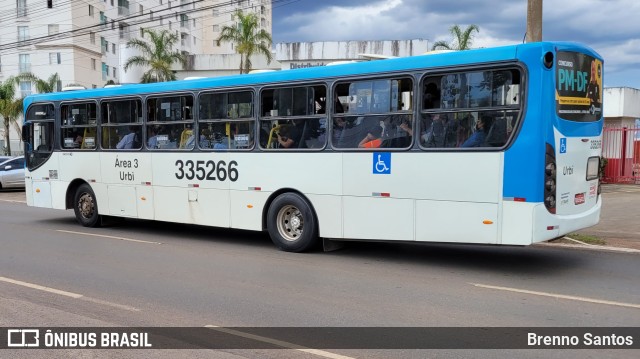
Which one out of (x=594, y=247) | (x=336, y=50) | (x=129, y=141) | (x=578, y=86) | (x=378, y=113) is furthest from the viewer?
(x=336, y=50)

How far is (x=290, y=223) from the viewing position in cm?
974

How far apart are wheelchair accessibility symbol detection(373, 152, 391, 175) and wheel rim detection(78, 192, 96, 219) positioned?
745cm

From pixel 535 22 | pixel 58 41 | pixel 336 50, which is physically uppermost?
pixel 58 41

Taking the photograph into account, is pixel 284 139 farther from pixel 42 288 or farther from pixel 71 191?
pixel 71 191

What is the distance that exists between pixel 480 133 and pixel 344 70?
2454 millimetres

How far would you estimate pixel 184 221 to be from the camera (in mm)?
11156

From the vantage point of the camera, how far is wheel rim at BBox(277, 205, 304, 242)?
961cm

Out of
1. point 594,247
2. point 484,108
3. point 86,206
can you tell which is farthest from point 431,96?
point 86,206

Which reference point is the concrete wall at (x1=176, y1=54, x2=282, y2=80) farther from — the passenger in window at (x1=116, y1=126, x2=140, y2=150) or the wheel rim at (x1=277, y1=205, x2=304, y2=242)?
the wheel rim at (x1=277, y1=205, x2=304, y2=242)

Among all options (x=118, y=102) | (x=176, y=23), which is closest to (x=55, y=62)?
(x=176, y=23)

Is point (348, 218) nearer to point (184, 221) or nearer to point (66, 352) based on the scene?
point (184, 221)

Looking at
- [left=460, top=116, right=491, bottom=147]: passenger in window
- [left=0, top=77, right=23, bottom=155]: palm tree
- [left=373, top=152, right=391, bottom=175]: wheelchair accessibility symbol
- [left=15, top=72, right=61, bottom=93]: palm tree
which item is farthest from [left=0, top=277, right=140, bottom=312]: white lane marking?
[left=0, top=77, right=23, bottom=155]: palm tree

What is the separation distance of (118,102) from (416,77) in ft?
22.7

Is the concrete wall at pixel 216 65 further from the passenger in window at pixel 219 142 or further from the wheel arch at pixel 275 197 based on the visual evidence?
the wheel arch at pixel 275 197
